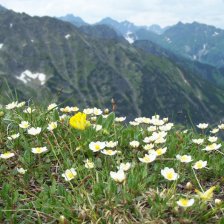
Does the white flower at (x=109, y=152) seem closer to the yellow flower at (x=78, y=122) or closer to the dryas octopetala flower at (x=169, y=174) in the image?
the yellow flower at (x=78, y=122)

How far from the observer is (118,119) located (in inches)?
326

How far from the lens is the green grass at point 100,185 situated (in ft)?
14.6

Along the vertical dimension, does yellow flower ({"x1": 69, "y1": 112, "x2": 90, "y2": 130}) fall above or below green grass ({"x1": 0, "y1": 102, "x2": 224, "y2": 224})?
above

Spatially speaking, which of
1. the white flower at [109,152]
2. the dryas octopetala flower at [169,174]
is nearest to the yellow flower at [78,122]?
the white flower at [109,152]

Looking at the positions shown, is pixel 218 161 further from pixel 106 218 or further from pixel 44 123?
pixel 44 123

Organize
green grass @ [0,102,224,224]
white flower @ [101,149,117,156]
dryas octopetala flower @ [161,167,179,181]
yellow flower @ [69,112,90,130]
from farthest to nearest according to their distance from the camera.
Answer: white flower @ [101,149,117,156] → yellow flower @ [69,112,90,130] → dryas octopetala flower @ [161,167,179,181] → green grass @ [0,102,224,224]

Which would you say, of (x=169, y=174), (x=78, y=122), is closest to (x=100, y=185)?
(x=169, y=174)

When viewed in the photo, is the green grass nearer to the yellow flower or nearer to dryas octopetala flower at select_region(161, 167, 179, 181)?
dryas octopetala flower at select_region(161, 167, 179, 181)

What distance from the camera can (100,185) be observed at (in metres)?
4.96

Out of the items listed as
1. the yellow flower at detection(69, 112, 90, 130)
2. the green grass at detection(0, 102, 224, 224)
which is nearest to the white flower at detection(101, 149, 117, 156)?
the green grass at detection(0, 102, 224, 224)

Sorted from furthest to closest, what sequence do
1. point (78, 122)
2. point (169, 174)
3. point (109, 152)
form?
point (109, 152) < point (78, 122) < point (169, 174)

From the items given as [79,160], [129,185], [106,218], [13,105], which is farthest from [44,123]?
[106,218]

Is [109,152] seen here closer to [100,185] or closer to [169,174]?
[100,185]

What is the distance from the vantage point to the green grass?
14.6 feet
